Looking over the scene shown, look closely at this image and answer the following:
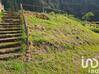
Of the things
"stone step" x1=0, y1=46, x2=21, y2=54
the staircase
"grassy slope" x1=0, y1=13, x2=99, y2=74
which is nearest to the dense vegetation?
"grassy slope" x1=0, y1=13, x2=99, y2=74

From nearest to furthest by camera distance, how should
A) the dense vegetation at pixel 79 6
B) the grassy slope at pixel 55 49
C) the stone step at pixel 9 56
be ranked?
the grassy slope at pixel 55 49, the stone step at pixel 9 56, the dense vegetation at pixel 79 6

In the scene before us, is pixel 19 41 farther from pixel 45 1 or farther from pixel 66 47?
pixel 45 1

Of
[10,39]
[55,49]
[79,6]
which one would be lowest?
[79,6]

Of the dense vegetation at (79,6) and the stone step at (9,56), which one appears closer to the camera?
the stone step at (9,56)

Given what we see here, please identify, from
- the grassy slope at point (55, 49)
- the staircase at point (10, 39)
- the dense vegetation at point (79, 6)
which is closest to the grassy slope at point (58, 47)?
the grassy slope at point (55, 49)

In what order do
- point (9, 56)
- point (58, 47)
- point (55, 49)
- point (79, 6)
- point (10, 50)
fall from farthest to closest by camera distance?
point (79, 6)
point (58, 47)
point (55, 49)
point (10, 50)
point (9, 56)

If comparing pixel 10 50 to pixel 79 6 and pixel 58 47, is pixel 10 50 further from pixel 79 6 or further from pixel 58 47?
pixel 79 6

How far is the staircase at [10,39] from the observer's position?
10.2 meters

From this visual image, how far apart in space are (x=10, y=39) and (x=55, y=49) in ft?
6.36

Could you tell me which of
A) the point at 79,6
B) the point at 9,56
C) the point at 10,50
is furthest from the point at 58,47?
the point at 79,6

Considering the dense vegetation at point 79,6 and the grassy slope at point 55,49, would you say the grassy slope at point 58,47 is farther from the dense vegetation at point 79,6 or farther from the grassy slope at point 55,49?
the dense vegetation at point 79,6

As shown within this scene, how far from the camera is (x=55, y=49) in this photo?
39.5 feet

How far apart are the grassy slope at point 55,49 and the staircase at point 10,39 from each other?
0.46 metres

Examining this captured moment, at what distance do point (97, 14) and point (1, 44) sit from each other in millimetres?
45820
